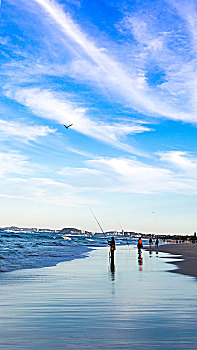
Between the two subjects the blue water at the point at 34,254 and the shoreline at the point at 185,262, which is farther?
the blue water at the point at 34,254

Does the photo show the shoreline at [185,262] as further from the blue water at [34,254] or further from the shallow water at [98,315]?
the blue water at [34,254]

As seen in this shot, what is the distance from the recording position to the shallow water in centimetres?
649

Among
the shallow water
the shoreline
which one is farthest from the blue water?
the shallow water

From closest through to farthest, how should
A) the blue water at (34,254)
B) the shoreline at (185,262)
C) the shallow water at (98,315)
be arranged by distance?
the shallow water at (98,315), the shoreline at (185,262), the blue water at (34,254)

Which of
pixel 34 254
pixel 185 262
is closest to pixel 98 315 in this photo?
pixel 185 262

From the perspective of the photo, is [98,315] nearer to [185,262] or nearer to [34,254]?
[185,262]

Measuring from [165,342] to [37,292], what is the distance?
6.91 metres

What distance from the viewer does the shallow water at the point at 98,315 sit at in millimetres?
6492

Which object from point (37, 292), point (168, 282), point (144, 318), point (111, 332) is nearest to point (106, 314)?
point (144, 318)

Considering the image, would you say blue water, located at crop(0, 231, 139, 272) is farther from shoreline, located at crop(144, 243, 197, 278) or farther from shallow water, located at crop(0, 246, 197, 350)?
shallow water, located at crop(0, 246, 197, 350)

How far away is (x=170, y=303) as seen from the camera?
10266 mm

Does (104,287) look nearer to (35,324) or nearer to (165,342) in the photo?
(35,324)

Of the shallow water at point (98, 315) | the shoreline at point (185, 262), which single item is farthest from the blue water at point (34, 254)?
the shallow water at point (98, 315)

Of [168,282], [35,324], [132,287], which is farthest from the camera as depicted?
[168,282]
